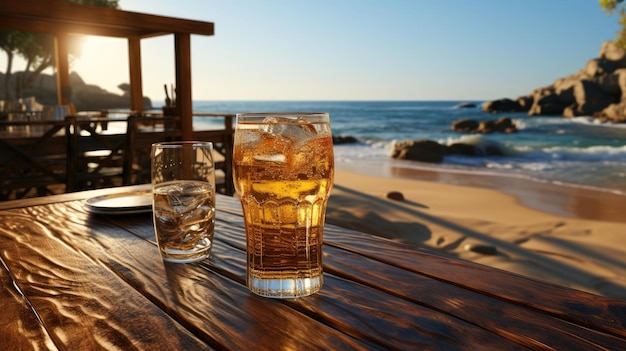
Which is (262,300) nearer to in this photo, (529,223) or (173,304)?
(173,304)

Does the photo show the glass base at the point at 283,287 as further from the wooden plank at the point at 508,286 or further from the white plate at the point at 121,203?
the white plate at the point at 121,203

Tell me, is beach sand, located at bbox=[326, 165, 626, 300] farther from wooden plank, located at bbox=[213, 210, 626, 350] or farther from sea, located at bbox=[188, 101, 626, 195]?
wooden plank, located at bbox=[213, 210, 626, 350]

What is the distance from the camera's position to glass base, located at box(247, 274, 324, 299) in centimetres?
79

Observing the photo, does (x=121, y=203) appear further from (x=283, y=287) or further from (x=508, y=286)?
(x=508, y=286)

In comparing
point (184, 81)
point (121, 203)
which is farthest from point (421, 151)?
point (121, 203)

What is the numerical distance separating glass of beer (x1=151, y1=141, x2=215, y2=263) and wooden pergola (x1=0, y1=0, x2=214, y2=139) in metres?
4.72

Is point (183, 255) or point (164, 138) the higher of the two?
point (183, 255)

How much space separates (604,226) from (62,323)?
21.9 ft

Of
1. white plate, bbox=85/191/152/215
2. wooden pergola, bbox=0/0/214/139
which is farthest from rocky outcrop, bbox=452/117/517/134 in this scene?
white plate, bbox=85/191/152/215

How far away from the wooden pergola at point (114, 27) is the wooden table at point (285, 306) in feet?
15.1


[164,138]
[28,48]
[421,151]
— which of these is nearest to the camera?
[164,138]

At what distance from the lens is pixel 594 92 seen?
3628 cm

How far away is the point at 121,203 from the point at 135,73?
20.4 ft

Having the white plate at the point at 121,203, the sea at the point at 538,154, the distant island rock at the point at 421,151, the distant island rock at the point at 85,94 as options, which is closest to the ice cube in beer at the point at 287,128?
the white plate at the point at 121,203
